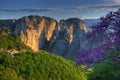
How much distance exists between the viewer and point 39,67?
110688 mm

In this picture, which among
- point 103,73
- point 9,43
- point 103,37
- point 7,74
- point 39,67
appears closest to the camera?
point 103,37

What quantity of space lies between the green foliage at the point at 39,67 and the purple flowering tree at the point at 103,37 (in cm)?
8299

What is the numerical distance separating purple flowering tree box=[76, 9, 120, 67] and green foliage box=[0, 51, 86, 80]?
83.0m

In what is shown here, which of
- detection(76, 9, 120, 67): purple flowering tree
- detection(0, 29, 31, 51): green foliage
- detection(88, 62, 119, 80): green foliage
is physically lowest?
detection(0, 29, 31, 51): green foliage

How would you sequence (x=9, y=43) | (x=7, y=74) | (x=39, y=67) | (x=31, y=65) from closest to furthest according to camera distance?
(x=7, y=74), (x=31, y=65), (x=39, y=67), (x=9, y=43)

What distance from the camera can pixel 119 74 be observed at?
1348cm

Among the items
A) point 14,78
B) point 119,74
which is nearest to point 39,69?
point 14,78

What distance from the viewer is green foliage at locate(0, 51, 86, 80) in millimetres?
101312

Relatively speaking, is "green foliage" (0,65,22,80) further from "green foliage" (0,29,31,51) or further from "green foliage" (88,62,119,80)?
"green foliage" (88,62,119,80)

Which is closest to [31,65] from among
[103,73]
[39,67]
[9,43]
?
[39,67]

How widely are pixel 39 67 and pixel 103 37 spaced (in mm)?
98433

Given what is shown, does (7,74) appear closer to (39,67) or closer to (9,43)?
(39,67)

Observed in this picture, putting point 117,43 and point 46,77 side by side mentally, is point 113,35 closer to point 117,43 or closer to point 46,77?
point 117,43

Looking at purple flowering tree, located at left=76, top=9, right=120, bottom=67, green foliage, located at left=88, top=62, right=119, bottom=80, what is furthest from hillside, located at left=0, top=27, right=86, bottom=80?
purple flowering tree, located at left=76, top=9, right=120, bottom=67
